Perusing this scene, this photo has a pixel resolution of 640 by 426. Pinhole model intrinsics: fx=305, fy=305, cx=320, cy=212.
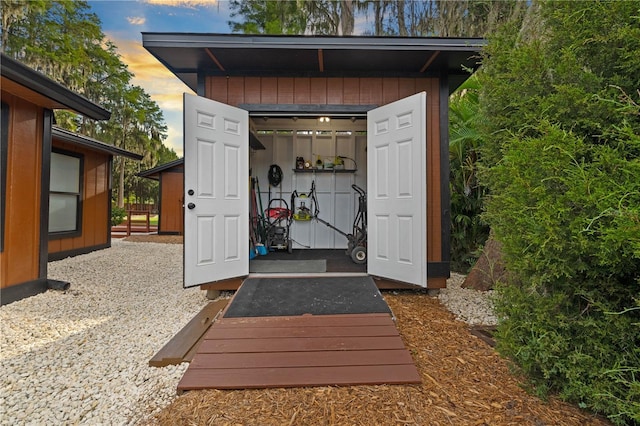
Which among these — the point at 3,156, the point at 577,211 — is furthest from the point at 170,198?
the point at 577,211

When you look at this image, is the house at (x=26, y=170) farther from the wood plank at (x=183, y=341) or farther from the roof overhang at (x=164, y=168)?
the roof overhang at (x=164, y=168)

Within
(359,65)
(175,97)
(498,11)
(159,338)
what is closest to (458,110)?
(359,65)

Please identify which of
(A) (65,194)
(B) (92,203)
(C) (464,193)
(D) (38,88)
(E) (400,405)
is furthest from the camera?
(B) (92,203)

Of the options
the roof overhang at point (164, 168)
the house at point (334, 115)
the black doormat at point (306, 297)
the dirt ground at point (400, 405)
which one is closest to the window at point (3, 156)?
the house at point (334, 115)

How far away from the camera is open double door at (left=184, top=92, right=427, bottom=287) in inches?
131

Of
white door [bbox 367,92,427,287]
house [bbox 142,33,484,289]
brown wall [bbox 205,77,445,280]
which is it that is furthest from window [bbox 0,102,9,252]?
white door [bbox 367,92,427,287]

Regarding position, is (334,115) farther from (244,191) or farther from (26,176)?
(26,176)

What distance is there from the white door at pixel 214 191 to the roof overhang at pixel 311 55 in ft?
1.81

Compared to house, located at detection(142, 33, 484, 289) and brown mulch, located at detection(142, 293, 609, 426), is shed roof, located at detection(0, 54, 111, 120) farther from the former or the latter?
brown mulch, located at detection(142, 293, 609, 426)

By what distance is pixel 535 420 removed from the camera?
1.41 meters

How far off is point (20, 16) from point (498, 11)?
15.0m

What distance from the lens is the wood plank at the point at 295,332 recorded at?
2.12 m

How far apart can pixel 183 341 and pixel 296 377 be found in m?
1.13

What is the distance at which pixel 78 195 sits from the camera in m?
6.39
